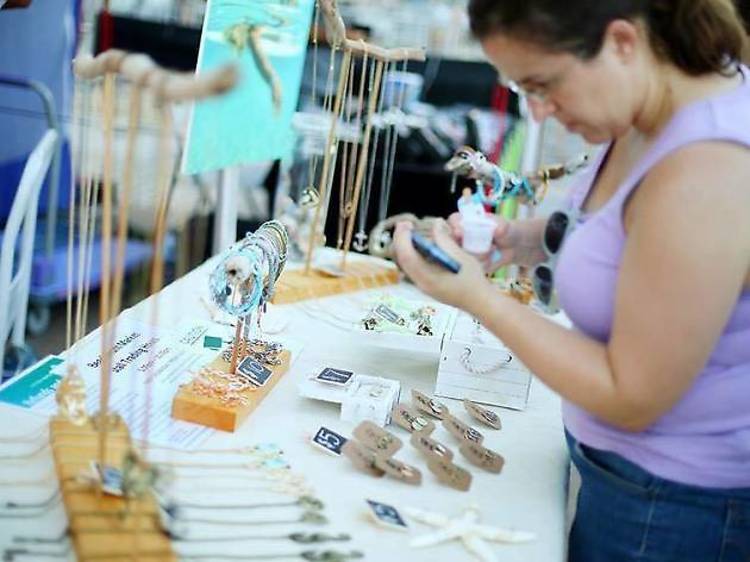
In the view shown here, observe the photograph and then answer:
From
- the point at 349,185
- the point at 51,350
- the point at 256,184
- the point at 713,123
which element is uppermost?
the point at 713,123

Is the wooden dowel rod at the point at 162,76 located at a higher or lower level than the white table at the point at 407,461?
higher

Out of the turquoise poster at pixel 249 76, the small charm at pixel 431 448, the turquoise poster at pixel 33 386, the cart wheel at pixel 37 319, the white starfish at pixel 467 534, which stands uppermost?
the turquoise poster at pixel 249 76

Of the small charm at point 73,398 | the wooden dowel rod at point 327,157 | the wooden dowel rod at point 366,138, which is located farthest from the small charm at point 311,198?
the small charm at point 73,398

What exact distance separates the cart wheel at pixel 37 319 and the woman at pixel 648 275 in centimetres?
214

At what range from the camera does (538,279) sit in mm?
1014

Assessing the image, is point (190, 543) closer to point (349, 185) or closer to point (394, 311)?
point (394, 311)

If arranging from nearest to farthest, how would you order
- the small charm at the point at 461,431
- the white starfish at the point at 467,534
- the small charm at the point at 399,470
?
1. the white starfish at the point at 467,534
2. the small charm at the point at 399,470
3. the small charm at the point at 461,431

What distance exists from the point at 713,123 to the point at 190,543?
570 mm

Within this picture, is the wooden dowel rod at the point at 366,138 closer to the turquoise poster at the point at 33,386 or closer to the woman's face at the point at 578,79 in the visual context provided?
the turquoise poster at the point at 33,386

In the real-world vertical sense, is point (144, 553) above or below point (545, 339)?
below

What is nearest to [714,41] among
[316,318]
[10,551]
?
[10,551]

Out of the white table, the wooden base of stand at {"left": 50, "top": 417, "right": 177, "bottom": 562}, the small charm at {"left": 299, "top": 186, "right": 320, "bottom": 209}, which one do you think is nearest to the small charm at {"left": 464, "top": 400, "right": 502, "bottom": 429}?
the white table

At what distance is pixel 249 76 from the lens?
117 centimetres

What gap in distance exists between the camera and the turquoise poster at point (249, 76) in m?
1.13
